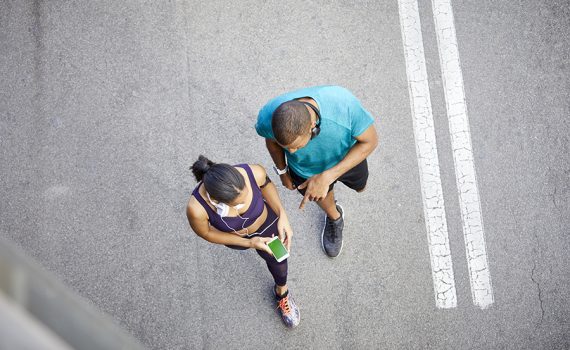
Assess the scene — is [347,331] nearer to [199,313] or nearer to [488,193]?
[199,313]

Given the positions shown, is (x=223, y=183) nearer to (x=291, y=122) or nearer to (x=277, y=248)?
(x=291, y=122)

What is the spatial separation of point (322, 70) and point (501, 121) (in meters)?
1.95

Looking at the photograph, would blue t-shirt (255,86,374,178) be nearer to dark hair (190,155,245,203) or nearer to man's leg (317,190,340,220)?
dark hair (190,155,245,203)

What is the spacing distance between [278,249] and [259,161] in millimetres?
1378

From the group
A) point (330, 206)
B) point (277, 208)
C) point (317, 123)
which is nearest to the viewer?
point (317, 123)

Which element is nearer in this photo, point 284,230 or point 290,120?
point 290,120

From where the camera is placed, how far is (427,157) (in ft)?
15.4

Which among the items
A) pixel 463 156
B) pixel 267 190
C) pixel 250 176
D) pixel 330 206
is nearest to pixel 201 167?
pixel 250 176

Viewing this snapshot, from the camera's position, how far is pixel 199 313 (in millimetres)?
4219

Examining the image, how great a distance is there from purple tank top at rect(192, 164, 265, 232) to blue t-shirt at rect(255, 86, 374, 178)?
1.14ft

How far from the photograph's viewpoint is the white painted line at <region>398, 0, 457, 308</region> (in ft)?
14.4

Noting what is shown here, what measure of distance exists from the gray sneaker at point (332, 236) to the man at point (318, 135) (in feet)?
2.25

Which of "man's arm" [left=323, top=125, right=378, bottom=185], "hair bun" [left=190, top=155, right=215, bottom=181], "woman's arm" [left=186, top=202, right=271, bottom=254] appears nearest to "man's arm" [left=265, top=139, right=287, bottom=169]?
"man's arm" [left=323, top=125, right=378, bottom=185]

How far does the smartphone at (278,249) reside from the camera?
3438 mm
